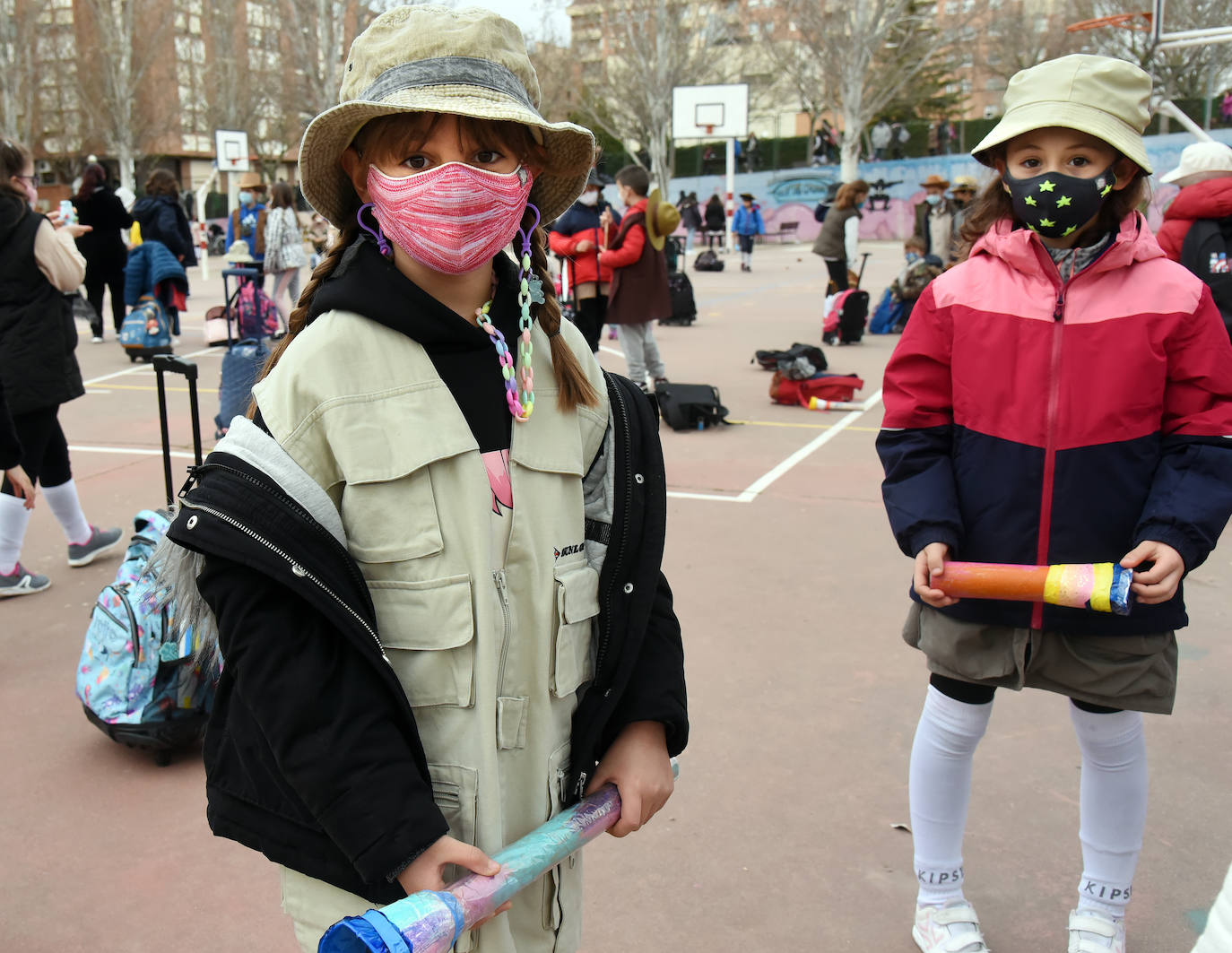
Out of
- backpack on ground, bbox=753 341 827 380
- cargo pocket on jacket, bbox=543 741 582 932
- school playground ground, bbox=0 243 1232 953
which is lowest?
school playground ground, bbox=0 243 1232 953

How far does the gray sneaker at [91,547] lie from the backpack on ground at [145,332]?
643cm

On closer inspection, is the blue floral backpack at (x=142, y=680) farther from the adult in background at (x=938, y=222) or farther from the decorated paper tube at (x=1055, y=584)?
the adult in background at (x=938, y=222)

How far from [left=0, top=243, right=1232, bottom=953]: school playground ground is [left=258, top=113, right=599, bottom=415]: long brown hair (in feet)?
5.59

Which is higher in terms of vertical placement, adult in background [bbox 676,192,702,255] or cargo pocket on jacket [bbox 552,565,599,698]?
adult in background [bbox 676,192,702,255]

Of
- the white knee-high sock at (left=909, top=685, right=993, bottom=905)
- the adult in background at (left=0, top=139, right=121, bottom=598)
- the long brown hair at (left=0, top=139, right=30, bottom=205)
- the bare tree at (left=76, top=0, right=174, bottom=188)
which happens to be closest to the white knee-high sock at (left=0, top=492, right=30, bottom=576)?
the adult in background at (left=0, top=139, right=121, bottom=598)

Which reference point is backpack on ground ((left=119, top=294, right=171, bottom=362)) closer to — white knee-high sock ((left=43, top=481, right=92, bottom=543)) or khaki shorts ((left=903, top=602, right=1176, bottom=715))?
white knee-high sock ((left=43, top=481, right=92, bottom=543))

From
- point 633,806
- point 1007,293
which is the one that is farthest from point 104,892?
point 1007,293

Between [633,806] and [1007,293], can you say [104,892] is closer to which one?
[633,806]

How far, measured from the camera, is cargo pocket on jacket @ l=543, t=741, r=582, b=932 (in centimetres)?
169

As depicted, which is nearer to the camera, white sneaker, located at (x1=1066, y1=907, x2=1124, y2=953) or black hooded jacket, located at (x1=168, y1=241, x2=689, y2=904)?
black hooded jacket, located at (x1=168, y1=241, x2=689, y2=904)

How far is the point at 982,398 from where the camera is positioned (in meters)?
2.41

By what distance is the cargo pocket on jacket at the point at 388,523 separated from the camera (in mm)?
1496

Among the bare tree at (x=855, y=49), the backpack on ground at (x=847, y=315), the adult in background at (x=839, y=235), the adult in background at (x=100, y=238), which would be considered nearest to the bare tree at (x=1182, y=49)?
the bare tree at (x=855, y=49)

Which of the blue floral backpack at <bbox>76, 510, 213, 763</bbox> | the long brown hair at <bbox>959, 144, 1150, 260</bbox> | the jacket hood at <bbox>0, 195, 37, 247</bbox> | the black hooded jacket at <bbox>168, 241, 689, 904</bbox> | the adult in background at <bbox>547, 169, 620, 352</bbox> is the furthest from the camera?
the adult in background at <bbox>547, 169, 620, 352</bbox>
